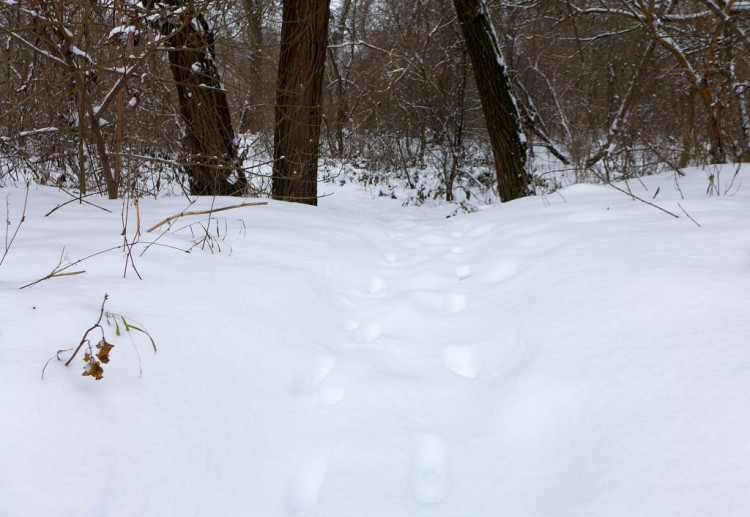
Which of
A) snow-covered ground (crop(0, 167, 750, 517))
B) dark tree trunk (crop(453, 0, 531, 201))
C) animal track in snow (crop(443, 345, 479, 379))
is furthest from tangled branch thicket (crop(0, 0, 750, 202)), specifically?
animal track in snow (crop(443, 345, 479, 379))

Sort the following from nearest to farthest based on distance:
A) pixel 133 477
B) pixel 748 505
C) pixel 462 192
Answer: pixel 748 505 → pixel 133 477 → pixel 462 192

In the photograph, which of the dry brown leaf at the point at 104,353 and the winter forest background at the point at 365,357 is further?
the dry brown leaf at the point at 104,353

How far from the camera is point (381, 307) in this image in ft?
7.88

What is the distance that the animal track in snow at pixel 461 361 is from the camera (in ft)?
5.88

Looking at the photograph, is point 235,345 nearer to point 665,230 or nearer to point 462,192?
point 665,230

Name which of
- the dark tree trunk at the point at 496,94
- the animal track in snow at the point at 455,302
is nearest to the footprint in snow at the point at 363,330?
the animal track in snow at the point at 455,302

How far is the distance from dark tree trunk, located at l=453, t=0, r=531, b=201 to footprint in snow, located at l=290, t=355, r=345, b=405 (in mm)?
4303

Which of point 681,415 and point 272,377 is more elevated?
point 681,415

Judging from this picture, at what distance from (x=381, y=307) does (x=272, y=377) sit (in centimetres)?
86

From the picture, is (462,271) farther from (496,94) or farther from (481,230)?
(496,94)

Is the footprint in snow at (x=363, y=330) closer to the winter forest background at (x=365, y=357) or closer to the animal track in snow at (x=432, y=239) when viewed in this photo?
the winter forest background at (x=365, y=357)

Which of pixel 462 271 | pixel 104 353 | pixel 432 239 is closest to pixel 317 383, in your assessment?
pixel 104 353

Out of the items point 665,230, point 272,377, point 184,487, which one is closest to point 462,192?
point 665,230

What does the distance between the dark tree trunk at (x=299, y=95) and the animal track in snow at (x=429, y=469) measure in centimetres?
351
